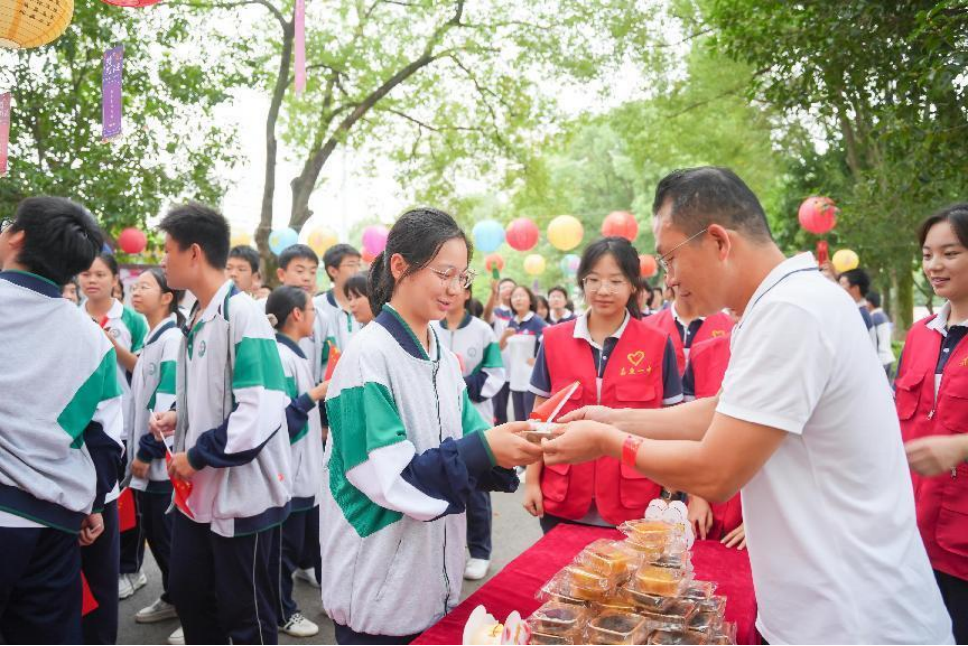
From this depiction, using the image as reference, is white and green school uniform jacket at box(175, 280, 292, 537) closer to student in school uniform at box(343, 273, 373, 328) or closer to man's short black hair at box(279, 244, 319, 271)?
student in school uniform at box(343, 273, 373, 328)

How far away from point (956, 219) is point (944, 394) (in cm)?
70

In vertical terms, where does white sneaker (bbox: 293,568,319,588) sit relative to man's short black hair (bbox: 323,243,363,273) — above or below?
below

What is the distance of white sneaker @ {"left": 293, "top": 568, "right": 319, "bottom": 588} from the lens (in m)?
4.59

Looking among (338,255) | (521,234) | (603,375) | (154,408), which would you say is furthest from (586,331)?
(521,234)

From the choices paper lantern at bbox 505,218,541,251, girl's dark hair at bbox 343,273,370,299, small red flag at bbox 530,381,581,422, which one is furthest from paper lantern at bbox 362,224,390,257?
small red flag at bbox 530,381,581,422

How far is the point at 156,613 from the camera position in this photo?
13.0 ft

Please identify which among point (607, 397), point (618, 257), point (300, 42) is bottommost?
point (607, 397)

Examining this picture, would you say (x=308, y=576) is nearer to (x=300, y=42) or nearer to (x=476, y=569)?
(x=476, y=569)

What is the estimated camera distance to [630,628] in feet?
5.34

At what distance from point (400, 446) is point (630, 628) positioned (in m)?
0.72

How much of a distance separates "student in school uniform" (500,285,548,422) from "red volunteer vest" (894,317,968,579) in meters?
5.64

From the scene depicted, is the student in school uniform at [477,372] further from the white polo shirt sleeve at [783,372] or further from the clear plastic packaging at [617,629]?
the white polo shirt sleeve at [783,372]

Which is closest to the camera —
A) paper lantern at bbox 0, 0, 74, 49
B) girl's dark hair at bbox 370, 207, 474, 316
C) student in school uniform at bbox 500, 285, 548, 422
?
girl's dark hair at bbox 370, 207, 474, 316

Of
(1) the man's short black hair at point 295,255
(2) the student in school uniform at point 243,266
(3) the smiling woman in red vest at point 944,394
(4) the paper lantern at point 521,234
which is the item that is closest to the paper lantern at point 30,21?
(1) the man's short black hair at point 295,255
